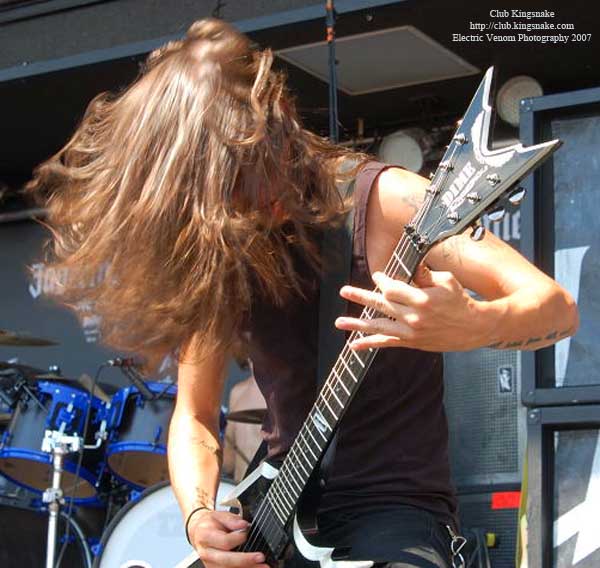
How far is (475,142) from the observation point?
1855 mm

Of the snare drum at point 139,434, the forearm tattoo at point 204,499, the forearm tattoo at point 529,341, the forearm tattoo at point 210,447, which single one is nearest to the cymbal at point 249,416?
the snare drum at point 139,434

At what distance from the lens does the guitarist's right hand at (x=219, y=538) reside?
223cm

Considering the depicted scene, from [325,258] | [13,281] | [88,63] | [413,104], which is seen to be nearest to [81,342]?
[13,281]

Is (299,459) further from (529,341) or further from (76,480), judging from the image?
(76,480)

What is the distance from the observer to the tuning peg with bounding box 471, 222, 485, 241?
1.80m

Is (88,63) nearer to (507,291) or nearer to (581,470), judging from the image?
(581,470)

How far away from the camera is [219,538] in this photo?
2.26m

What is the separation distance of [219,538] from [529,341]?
2.44 ft

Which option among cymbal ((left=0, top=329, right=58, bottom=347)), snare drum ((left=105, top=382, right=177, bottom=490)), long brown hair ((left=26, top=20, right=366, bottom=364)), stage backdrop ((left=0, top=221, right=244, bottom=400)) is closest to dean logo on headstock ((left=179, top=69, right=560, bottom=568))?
long brown hair ((left=26, top=20, right=366, bottom=364))

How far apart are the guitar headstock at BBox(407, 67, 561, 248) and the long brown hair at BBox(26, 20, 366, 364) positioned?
0.32m

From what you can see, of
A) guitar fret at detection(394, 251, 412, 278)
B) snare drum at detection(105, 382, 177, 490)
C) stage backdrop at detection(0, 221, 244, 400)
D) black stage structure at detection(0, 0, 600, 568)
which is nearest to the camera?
guitar fret at detection(394, 251, 412, 278)

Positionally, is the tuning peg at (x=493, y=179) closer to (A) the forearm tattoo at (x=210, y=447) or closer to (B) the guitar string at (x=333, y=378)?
(B) the guitar string at (x=333, y=378)

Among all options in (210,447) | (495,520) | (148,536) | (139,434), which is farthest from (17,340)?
(210,447)

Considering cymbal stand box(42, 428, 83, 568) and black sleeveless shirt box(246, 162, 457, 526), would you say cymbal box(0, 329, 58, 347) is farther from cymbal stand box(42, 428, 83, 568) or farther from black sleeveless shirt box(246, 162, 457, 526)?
black sleeveless shirt box(246, 162, 457, 526)
